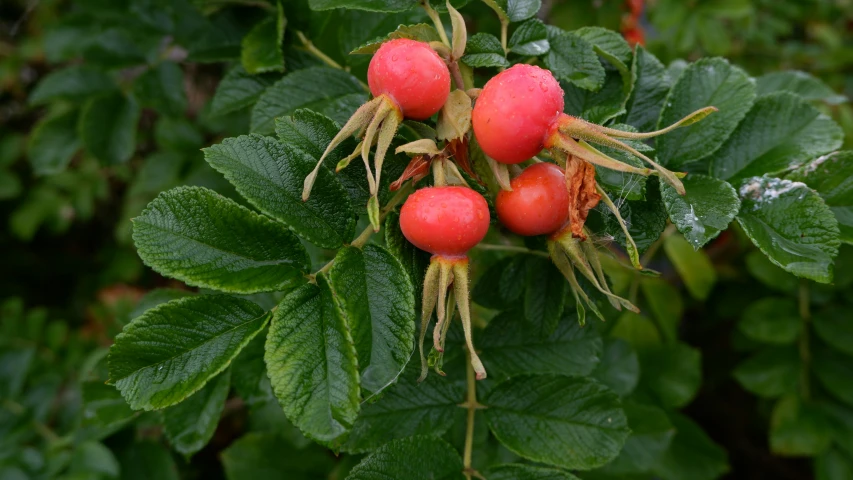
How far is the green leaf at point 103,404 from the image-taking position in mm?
1470

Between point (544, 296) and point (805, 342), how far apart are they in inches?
56.7

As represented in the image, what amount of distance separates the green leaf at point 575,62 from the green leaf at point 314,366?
1.97ft

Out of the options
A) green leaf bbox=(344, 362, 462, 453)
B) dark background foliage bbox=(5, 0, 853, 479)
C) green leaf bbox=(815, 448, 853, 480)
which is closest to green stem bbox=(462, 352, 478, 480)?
green leaf bbox=(344, 362, 462, 453)

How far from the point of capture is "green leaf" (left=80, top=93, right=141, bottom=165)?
1.94 m

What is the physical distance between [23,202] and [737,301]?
3465 millimetres

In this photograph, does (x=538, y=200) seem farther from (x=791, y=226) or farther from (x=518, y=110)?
(x=791, y=226)

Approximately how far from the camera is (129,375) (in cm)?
96

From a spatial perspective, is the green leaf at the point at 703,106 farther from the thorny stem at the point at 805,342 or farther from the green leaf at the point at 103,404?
the green leaf at the point at 103,404

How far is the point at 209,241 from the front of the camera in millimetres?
974

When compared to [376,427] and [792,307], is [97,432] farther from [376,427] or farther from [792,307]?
[792,307]

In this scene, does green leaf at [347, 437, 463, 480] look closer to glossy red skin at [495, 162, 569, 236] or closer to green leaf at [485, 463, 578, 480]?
green leaf at [485, 463, 578, 480]

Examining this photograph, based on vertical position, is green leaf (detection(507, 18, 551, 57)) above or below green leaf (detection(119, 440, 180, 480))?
above

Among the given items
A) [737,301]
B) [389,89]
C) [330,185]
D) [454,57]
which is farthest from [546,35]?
[737,301]

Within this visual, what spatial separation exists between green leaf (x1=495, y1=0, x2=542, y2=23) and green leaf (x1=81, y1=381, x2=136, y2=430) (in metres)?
1.24
